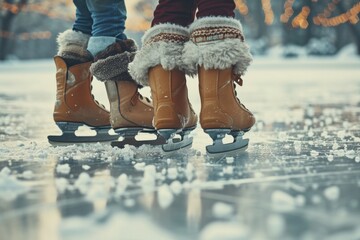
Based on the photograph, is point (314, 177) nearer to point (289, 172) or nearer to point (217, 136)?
point (289, 172)

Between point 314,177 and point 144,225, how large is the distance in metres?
0.60

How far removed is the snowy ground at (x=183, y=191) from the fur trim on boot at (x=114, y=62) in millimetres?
260

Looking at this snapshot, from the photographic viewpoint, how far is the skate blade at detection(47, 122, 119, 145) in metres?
2.38

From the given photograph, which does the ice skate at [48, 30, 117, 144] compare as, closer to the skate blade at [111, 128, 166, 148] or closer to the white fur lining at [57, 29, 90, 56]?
the white fur lining at [57, 29, 90, 56]

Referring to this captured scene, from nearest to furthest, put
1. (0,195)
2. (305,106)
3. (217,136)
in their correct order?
(0,195)
(217,136)
(305,106)

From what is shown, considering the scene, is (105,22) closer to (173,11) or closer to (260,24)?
(173,11)

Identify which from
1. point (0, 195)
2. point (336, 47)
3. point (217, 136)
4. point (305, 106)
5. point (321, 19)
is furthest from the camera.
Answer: point (336, 47)

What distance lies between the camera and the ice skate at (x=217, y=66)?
1.94m

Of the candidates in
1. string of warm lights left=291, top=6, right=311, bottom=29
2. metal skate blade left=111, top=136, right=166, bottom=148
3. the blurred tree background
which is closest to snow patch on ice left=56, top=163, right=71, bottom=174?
metal skate blade left=111, top=136, right=166, bottom=148

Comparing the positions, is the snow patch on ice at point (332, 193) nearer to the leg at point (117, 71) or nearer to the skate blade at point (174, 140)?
the skate blade at point (174, 140)

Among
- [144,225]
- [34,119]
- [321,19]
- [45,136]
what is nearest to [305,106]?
[34,119]

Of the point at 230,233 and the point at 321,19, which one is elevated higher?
A: the point at 321,19

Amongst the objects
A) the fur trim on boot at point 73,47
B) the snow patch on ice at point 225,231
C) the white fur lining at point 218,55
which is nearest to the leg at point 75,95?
the fur trim on boot at point 73,47

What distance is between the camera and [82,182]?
1455 mm
